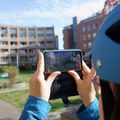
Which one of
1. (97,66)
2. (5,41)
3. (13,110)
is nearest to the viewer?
(97,66)

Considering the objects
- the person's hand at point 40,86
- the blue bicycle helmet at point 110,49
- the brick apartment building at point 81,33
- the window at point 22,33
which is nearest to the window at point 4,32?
the window at point 22,33

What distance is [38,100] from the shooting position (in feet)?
4.08

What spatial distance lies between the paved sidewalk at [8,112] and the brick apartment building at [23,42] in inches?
2231

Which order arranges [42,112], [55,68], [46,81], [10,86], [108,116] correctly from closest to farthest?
[108,116]
[42,112]
[46,81]
[55,68]
[10,86]

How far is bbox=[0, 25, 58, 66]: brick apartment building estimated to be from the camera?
72562 millimetres

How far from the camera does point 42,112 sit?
1.22 meters

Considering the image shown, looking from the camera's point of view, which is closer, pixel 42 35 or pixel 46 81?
pixel 46 81

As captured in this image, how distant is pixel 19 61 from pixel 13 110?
2405 inches

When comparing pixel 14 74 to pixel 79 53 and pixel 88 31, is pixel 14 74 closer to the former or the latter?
pixel 79 53

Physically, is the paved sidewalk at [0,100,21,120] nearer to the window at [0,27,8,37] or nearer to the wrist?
the wrist

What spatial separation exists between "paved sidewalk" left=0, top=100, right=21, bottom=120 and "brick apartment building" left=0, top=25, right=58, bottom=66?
2231 inches

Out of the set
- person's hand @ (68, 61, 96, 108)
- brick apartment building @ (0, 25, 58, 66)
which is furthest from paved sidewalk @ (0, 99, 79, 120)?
brick apartment building @ (0, 25, 58, 66)

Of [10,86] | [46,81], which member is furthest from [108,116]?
[10,86]

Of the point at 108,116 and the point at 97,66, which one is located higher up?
the point at 97,66
